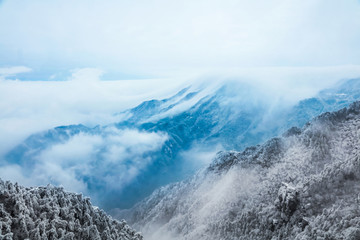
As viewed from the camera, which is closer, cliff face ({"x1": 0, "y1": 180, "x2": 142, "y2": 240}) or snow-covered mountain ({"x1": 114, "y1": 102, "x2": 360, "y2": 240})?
cliff face ({"x1": 0, "y1": 180, "x2": 142, "y2": 240})

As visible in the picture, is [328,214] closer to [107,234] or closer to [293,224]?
[293,224]

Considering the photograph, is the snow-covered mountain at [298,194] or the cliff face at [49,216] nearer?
the cliff face at [49,216]

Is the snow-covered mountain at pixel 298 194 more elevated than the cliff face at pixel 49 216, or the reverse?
the cliff face at pixel 49 216

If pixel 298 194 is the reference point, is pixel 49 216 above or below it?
above

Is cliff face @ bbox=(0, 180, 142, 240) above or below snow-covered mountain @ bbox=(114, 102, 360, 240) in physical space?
above

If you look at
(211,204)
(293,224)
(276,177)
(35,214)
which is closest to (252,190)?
(276,177)
